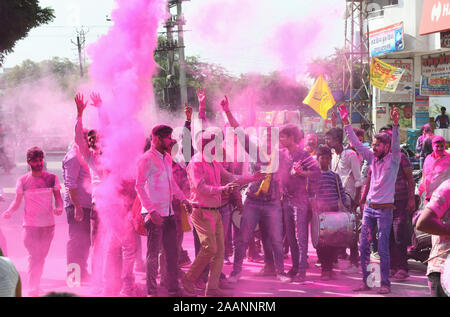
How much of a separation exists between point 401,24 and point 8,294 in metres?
26.0

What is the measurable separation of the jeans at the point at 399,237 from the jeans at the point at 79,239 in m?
3.89

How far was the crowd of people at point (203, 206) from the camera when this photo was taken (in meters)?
5.95

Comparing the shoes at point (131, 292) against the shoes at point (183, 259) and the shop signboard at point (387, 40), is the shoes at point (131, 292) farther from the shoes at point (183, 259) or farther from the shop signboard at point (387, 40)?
the shop signboard at point (387, 40)

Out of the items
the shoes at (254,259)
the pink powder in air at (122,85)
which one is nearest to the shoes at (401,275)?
the shoes at (254,259)

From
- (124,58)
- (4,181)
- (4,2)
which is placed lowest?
(4,181)

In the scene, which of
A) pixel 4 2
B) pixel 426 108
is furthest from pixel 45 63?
pixel 426 108

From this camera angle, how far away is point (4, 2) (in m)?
14.2

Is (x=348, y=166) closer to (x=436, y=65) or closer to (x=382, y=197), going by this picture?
(x=382, y=197)

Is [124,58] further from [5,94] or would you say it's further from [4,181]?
[4,181]

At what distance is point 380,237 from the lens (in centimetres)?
621

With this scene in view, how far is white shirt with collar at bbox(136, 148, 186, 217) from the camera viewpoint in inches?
227

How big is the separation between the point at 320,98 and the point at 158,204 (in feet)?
32.4

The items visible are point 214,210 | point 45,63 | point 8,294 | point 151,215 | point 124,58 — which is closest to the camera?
point 8,294

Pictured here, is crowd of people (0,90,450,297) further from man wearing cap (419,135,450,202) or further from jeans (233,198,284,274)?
man wearing cap (419,135,450,202)
